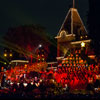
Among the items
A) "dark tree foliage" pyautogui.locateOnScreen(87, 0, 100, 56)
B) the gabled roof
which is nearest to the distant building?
the gabled roof

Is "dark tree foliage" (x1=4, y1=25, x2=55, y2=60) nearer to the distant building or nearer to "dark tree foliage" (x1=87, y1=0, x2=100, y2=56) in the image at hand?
the distant building

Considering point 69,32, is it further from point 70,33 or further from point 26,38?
point 26,38

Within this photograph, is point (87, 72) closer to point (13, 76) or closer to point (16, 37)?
point (13, 76)

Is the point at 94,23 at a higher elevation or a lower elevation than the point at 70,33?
lower

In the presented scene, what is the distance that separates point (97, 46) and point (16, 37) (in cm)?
3497

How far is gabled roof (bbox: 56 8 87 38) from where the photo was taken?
51416 millimetres

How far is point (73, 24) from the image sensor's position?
52000mm

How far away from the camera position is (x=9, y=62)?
6988 centimetres

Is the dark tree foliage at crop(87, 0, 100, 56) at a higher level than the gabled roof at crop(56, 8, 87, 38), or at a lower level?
lower

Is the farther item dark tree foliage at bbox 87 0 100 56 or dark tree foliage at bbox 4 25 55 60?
dark tree foliage at bbox 4 25 55 60

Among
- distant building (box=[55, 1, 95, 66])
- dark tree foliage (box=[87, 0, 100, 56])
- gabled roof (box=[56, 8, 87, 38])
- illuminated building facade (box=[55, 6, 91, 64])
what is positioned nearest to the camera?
dark tree foliage (box=[87, 0, 100, 56])

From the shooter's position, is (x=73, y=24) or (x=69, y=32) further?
(x=73, y=24)

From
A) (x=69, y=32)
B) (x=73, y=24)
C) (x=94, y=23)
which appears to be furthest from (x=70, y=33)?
(x=94, y=23)

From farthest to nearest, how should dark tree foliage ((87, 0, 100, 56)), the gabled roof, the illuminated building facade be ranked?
the gabled roof
the illuminated building facade
dark tree foliage ((87, 0, 100, 56))
